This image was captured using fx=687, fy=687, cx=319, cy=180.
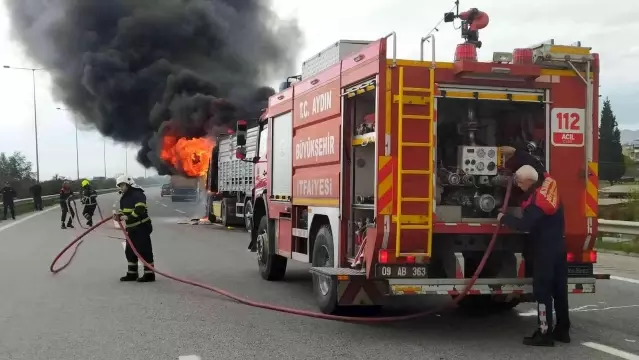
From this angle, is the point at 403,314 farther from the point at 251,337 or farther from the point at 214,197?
the point at 214,197

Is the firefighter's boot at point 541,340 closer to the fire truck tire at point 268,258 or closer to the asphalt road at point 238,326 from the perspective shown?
the asphalt road at point 238,326

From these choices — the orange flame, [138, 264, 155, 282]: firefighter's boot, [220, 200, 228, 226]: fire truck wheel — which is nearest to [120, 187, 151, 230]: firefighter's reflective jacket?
[138, 264, 155, 282]: firefighter's boot

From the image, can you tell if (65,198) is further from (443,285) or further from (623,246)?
(443,285)

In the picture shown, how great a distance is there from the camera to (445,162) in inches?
259

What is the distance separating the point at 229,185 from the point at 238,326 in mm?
15439

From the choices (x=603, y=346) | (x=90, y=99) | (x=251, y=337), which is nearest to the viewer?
(x=603, y=346)

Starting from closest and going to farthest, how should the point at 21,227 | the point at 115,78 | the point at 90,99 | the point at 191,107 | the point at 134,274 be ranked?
1. the point at 134,274
2. the point at 21,227
3. the point at 191,107
4. the point at 115,78
5. the point at 90,99

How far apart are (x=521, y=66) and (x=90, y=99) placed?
37.7m

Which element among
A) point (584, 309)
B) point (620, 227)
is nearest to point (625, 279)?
point (584, 309)

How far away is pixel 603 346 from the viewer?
5969 millimetres

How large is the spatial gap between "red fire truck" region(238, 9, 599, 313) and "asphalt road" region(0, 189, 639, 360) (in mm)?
450

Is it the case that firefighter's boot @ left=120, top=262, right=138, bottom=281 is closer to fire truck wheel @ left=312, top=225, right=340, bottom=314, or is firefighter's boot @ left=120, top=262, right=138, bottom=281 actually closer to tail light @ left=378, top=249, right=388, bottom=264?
fire truck wheel @ left=312, top=225, right=340, bottom=314

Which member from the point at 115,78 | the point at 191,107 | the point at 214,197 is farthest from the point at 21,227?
the point at 115,78

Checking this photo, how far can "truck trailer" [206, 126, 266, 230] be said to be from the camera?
2014 centimetres
